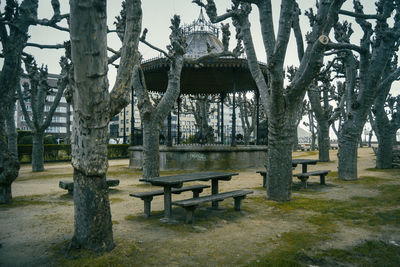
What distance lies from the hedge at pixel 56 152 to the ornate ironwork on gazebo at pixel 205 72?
795 centimetres

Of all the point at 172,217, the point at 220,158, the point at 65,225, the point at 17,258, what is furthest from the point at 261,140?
the point at 17,258

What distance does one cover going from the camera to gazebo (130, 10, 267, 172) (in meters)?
13.5

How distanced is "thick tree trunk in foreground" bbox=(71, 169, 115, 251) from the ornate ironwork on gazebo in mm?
9497

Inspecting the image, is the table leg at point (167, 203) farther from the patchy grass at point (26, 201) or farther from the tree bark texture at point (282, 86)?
the patchy grass at point (26, 201)

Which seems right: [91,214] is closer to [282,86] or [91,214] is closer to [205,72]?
[282,86]

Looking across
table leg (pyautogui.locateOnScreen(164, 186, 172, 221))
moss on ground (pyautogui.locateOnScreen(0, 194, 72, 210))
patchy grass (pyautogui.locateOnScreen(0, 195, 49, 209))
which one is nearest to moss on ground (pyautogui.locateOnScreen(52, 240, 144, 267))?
table leg (pyautogui.locateOnScreen(164, 186, 172, 221))

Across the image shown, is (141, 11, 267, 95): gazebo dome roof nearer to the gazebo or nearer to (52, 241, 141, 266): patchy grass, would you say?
the gazebo

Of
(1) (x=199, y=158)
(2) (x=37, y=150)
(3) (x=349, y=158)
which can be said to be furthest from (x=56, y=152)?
(3) (x=349, y=158)

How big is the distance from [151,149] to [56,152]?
14322mm

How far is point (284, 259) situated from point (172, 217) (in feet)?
8.15

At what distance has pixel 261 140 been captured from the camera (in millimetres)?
16906

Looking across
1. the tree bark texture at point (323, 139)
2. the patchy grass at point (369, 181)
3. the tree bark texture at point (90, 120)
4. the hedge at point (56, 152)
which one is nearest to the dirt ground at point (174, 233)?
the tree bark texture at point (90, 120)

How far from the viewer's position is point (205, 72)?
15250mm

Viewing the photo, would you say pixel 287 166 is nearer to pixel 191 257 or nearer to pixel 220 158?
pixel 191 257
